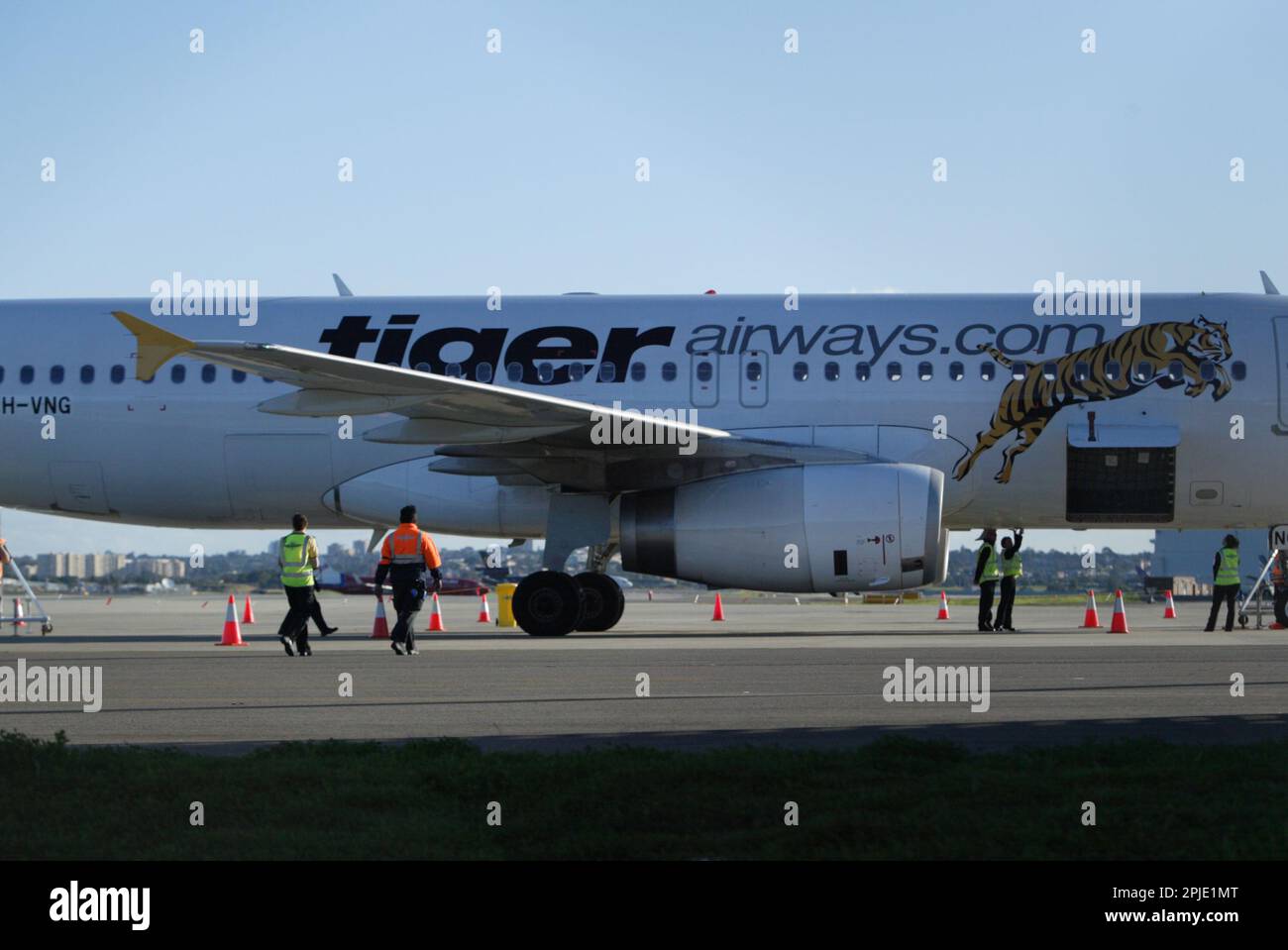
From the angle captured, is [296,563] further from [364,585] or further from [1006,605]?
[364,585]

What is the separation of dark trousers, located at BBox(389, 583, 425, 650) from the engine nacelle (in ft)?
9.02

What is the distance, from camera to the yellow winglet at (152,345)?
15.8 metres

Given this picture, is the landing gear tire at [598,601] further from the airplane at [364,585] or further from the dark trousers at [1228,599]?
the airplane at [364,585]

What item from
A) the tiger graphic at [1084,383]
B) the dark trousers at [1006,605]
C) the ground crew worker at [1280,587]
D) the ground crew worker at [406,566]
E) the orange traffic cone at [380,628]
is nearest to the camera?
the ground crew worker at [406,566]

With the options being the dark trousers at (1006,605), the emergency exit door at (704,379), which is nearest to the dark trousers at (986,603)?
the dark trousers at (1006,605)

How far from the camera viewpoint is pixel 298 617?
16.0 meters

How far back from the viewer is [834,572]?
17109 mm

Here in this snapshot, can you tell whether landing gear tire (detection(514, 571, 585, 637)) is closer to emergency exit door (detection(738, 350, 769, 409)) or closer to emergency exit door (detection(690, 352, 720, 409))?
emergency exit door (detection(690, 352, 720, 409))

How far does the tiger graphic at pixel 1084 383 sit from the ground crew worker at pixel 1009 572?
227 cm

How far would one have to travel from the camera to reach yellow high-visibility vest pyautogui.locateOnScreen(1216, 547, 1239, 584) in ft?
73.2

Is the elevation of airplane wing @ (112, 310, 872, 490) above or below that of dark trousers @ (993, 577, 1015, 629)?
above

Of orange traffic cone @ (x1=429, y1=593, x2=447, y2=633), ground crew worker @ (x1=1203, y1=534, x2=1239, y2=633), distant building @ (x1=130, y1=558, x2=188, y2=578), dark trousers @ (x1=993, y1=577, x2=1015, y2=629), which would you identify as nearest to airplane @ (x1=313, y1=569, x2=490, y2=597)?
orange traffic cone @ (x1=429, y1=593, x2=447, y2=633)
